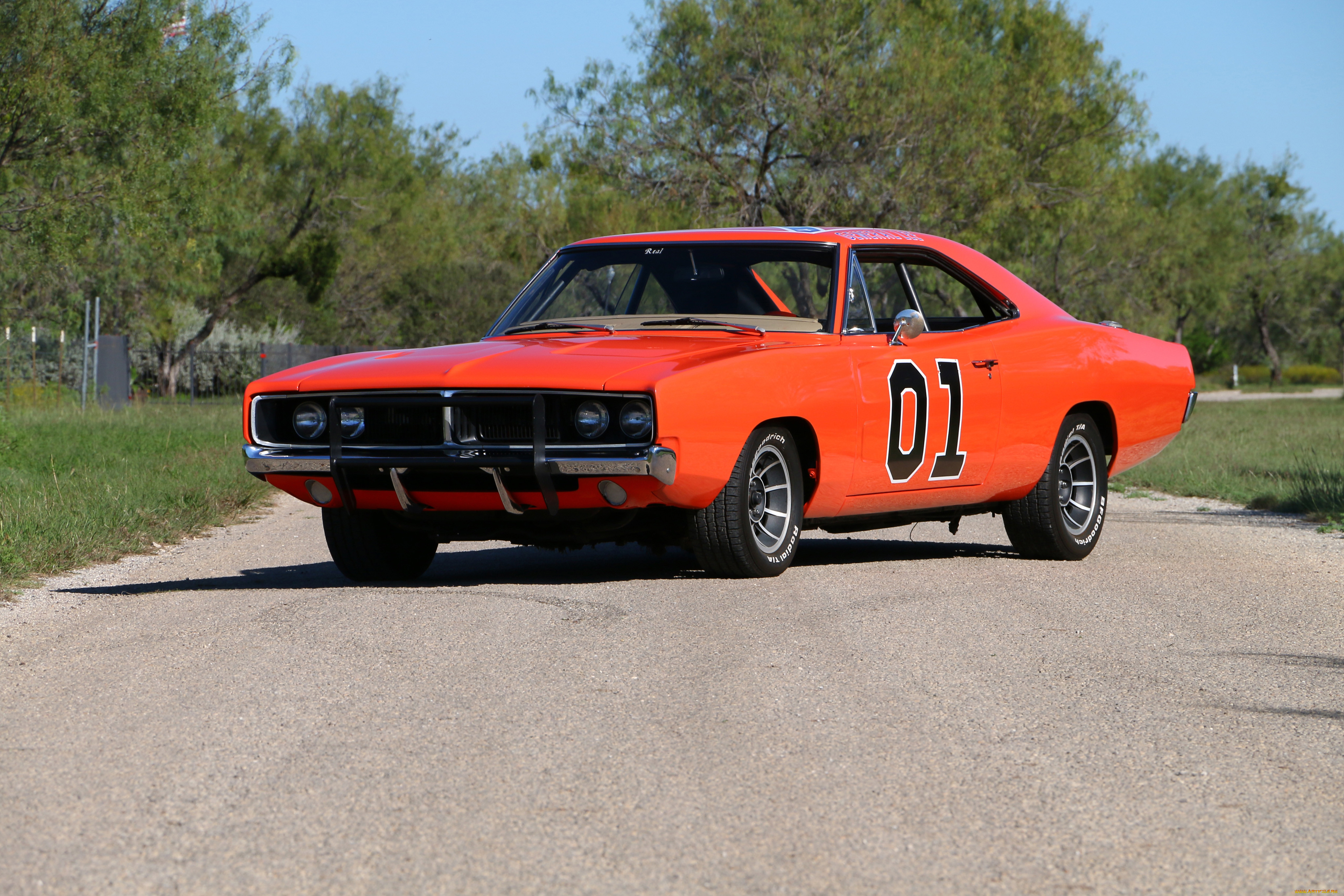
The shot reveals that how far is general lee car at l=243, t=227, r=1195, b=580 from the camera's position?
21.4ft

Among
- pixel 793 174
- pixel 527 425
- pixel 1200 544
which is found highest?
pixel 793 174

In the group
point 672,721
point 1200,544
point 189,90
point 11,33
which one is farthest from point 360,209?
point 672,721

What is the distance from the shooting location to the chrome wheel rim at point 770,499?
7.00 m

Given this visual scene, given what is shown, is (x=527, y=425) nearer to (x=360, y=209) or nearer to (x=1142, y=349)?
(x=1142, y=349)

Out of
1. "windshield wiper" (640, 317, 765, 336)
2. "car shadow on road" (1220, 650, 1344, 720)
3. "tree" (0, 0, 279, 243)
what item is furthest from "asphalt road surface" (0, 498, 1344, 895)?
"tree" (0, 0, 279, 243)

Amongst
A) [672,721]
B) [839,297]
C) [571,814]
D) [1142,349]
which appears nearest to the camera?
[571,814]

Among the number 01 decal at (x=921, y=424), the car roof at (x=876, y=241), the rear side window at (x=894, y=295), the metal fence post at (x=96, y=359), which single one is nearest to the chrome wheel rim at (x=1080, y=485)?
the car roof at (x=876, y=241)

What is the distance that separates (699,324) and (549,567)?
59.7 inches

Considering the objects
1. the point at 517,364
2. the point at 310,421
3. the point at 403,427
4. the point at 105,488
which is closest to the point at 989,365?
the point at 517,364

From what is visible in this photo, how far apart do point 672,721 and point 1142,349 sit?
552 centimetres

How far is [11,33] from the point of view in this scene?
2191 centimetres

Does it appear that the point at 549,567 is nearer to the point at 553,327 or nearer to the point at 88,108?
the point at 553,327

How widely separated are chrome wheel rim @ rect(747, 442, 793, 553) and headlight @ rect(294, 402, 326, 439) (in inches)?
72.2

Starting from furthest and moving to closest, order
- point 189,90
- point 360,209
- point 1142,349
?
point 360,209, point 189,90, point 1142,349
